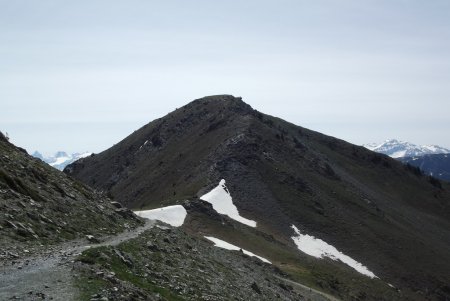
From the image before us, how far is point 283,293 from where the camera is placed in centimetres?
5119

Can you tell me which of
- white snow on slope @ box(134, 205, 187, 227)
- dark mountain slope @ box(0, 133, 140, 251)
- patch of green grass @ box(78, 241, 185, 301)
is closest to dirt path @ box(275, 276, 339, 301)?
dark mountain slope @ box(0, 133, 140, 251)

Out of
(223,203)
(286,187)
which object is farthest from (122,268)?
(286,187)

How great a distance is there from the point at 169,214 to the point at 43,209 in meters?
50.8

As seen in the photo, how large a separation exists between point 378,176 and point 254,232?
113 meters

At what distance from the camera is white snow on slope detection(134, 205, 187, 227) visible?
271 feet

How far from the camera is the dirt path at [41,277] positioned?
20.5 meters

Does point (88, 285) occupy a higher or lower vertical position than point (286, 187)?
lower

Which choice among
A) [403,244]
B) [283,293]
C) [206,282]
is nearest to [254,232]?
[283,293]

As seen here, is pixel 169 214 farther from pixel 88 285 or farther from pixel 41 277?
pixel 88 285

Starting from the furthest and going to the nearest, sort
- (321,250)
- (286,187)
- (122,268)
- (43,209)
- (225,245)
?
(286,187), (321,250), (225,245), (43,209), (122,268)

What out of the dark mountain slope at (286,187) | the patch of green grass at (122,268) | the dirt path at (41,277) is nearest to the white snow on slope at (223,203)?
the dark mountain slope at (286,187)

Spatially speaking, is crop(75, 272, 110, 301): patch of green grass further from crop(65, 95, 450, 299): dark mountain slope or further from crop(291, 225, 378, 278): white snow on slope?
crop(291, 225, 378, 278): white snow on slope

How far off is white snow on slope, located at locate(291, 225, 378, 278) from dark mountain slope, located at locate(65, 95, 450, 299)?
2.07 m

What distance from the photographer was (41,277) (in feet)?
74.9
